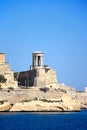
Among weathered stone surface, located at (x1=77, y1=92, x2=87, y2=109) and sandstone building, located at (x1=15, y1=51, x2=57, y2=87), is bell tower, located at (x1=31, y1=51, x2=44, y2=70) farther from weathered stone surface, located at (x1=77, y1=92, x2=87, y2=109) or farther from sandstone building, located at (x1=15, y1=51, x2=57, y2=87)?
weathered stone surface, located at (x1=77, y1=92, x2=87, y2=109)

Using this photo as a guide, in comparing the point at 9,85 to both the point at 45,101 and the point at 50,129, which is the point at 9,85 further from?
the point at 50,129

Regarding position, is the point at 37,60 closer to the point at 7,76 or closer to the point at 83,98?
the point at 7,76

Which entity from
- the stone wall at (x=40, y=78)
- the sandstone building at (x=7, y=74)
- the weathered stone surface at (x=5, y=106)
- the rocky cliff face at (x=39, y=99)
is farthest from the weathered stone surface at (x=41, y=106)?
the stone wall at (x=40, y=78)

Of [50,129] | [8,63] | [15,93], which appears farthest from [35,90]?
[50,129]

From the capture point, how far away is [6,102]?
292ft

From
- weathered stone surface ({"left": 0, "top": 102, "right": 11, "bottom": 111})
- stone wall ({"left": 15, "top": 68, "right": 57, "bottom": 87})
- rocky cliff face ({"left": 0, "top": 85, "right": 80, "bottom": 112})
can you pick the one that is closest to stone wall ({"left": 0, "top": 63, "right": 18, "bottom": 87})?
stone wall ({"left": 15, "top": 68, "right": 57, "bottom": 87})

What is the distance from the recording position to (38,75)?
329 ft

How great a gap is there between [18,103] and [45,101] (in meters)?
4.22

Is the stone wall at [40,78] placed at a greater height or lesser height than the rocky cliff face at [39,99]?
greater

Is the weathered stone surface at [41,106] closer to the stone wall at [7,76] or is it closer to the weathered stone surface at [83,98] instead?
the stone wall at [7,76]

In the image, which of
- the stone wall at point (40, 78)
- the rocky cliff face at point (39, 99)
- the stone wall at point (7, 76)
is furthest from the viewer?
the stone wall at point (40, 78)

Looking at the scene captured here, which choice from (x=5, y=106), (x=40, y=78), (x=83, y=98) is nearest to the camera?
(x=5, y=106)

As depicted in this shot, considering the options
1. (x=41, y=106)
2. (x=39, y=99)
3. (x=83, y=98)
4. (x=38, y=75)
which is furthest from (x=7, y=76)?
(x=83, y=98)

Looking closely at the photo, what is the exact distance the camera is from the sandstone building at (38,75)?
100 metres
